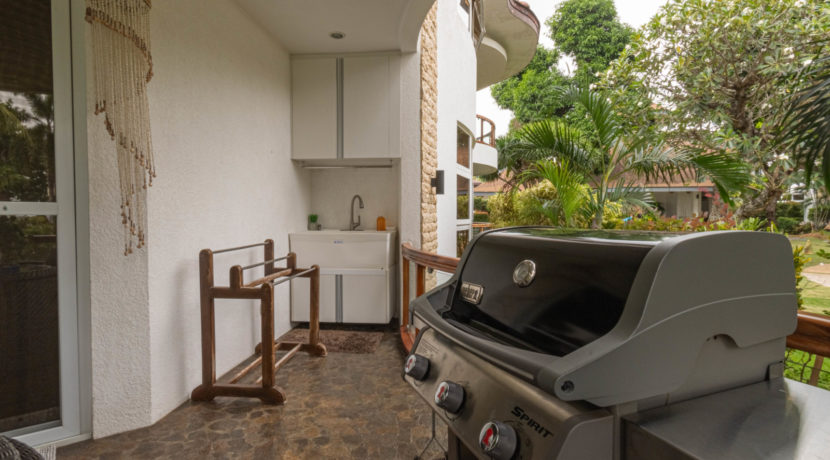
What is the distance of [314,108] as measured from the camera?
3.94 metres

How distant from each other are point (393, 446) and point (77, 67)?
2244 mm

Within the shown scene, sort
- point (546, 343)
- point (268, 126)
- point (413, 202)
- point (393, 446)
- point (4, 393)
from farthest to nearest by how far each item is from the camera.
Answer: point (413, 202) → point (268, 126) → point (393, 446) → point (4, 393) → point (546, 343)

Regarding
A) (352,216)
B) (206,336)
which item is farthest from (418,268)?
(352,216)

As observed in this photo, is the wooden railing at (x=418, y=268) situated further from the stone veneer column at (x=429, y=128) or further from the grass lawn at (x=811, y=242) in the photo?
the grass lawn at (x=811, y=242)

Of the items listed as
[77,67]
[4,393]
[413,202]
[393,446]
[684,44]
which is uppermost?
[684,44]

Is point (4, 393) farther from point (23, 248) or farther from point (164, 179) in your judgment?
point (164, 179)

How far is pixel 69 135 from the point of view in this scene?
196cm

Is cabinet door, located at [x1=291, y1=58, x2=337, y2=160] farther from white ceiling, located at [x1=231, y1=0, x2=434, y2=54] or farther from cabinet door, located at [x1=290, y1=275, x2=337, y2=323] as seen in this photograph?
cabinet door, located at [x1=290, y1=275, x2=337, y2=323]

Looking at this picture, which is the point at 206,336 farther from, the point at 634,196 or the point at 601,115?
the point at 634,196

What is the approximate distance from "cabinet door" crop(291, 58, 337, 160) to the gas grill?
3.36 meters

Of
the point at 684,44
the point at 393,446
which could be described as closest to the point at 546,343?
the point at 393,446

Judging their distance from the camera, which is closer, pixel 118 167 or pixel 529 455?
pixel 529 455

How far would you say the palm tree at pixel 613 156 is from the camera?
3373mm

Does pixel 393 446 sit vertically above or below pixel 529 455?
below
